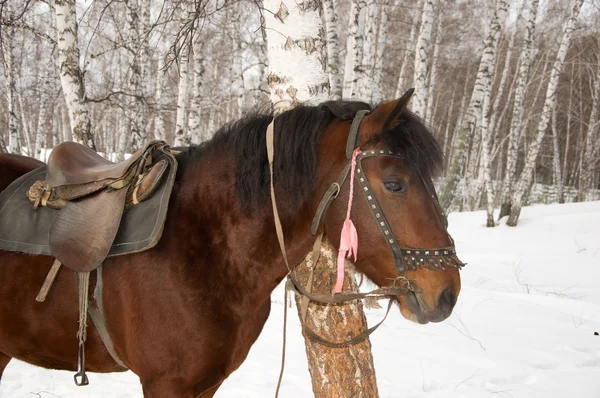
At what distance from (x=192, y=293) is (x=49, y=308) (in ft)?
2.70

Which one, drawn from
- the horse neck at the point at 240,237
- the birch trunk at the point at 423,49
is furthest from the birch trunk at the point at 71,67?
the birch trunk at the point at 423,49

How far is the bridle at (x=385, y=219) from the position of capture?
1.63 metres

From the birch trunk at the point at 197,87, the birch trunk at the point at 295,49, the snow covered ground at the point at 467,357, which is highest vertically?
the birch trunk at the point at 197,87

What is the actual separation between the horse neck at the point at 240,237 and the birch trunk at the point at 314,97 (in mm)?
463

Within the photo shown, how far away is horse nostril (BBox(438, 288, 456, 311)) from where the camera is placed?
164cm

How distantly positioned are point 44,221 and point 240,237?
106 cm

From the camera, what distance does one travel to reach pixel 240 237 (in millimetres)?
1895

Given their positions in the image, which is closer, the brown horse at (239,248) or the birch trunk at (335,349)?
the brown horse at (239,248)

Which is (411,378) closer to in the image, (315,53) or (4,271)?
(315,53)

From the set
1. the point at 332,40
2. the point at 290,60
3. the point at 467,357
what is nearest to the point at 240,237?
the point at 290,60

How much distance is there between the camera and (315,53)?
2434 millimetres

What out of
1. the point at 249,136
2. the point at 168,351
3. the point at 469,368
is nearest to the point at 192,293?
the point at 168,351

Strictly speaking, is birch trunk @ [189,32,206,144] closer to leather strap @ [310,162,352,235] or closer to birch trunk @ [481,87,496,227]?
birch trunk @ [481,87,496,227]

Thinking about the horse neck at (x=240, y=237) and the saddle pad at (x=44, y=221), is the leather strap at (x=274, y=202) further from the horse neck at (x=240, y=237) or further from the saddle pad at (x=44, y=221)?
the saddle pad at (x=44, y=221)
